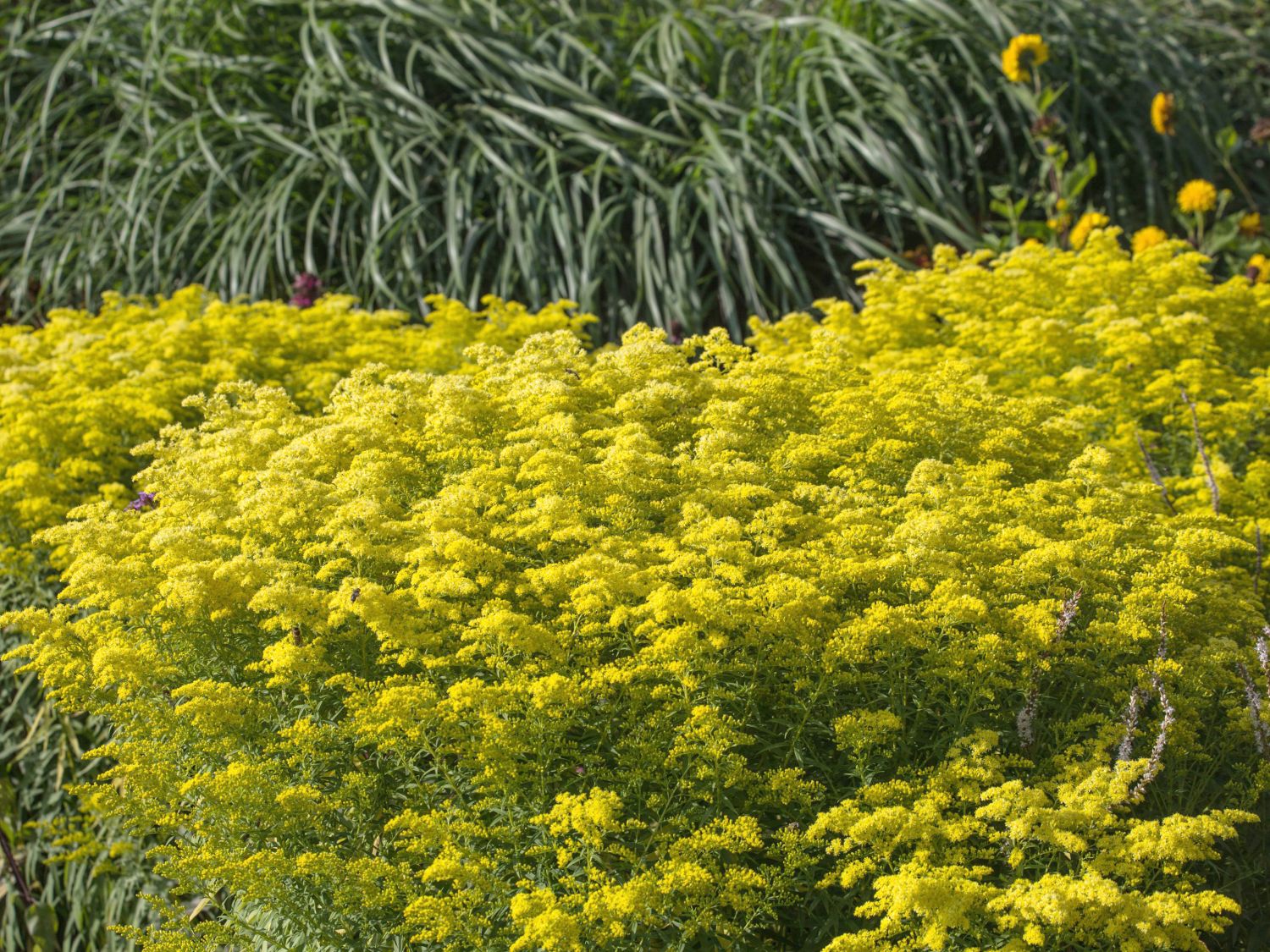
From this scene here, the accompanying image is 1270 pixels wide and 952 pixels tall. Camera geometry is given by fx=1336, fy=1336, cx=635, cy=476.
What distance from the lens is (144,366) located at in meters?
5.08

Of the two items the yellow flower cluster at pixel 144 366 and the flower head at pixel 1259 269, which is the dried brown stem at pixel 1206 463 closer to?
the flower head at pixel 1259 269

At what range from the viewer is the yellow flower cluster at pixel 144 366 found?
429 centimetres

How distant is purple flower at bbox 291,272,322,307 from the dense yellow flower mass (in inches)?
106

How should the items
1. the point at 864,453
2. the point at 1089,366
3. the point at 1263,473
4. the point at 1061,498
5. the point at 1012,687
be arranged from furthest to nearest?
1. the point at 1089,366
2. the point at 1263,473
3. the point at 864,453
4. the point at 1061,498
5. the point at 1012,687

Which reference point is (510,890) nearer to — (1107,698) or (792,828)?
(792,828)

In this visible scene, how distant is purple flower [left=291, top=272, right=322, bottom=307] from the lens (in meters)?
6.24

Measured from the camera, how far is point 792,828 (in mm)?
2475

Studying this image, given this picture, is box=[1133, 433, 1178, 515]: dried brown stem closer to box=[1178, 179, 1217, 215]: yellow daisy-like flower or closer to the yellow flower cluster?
the yellow flower cluster

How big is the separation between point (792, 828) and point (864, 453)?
1289 millimetres

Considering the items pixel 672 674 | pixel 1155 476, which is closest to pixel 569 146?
pixel 1155 476

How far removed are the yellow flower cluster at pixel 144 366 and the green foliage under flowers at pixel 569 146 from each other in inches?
53.8

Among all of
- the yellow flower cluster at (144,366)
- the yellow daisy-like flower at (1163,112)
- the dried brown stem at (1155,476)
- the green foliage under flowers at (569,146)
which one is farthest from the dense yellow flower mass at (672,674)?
the yellow daisy-like flower at (1163,112)

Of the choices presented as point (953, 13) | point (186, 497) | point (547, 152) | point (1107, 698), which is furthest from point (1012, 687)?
point (953, 13)

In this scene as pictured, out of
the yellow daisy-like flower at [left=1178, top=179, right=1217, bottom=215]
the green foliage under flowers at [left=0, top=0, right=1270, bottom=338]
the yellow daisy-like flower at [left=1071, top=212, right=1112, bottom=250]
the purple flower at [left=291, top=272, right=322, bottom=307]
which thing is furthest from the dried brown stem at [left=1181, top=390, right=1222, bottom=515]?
the purple flower at [left=291, top=272, right=322, bottom=307]
